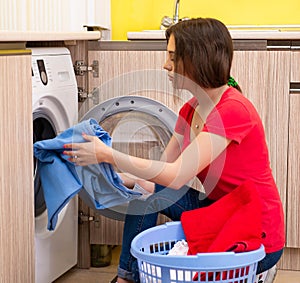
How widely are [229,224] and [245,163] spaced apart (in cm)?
21

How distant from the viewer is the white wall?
2498 millimetres

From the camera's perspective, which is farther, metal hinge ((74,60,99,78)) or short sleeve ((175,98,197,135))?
metal hinge ((74,60,99,78))

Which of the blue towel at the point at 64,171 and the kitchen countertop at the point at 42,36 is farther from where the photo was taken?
the blue towel at the point at 64,171

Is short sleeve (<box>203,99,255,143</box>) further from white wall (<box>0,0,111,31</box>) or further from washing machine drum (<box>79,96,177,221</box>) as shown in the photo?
white wall (<box>0,0,111,31</box>)

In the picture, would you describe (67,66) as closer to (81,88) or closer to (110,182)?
(81,88)

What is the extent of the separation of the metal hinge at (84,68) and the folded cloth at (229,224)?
3.17ft

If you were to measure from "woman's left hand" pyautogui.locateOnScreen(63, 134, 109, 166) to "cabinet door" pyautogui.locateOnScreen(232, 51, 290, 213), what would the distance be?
3.01 feet

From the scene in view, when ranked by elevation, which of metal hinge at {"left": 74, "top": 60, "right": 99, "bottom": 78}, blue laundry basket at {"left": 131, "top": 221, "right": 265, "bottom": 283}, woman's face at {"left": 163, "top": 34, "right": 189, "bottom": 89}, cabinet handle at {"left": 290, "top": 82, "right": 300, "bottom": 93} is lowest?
blue laundry basket at {"left": 131, "top": 221, "right": 265, "bottom": 283}

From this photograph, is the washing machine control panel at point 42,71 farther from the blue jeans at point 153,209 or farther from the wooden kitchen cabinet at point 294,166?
the wooden kitchen cabinet at point 294,166

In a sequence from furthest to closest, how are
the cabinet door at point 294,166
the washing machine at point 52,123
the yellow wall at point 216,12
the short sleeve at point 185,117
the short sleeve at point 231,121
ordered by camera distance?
the yellow wall at point 216,12 → the cabinet door at point 294,166 → the washing machine at point 52,123 → the short sleeve at point 185,117 → the short sleeve at point 231,121

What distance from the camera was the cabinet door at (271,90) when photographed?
2766 mm

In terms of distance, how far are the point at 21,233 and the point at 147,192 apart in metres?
0.45

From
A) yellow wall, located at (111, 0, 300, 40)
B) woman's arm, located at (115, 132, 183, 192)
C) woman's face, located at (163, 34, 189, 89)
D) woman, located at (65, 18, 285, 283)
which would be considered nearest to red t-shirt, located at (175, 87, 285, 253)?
woman, located at (65, 18, 285, 283)

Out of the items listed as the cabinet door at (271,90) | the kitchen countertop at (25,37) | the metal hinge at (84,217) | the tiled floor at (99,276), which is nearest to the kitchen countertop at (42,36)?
the kitchen countertop at (25,37)
